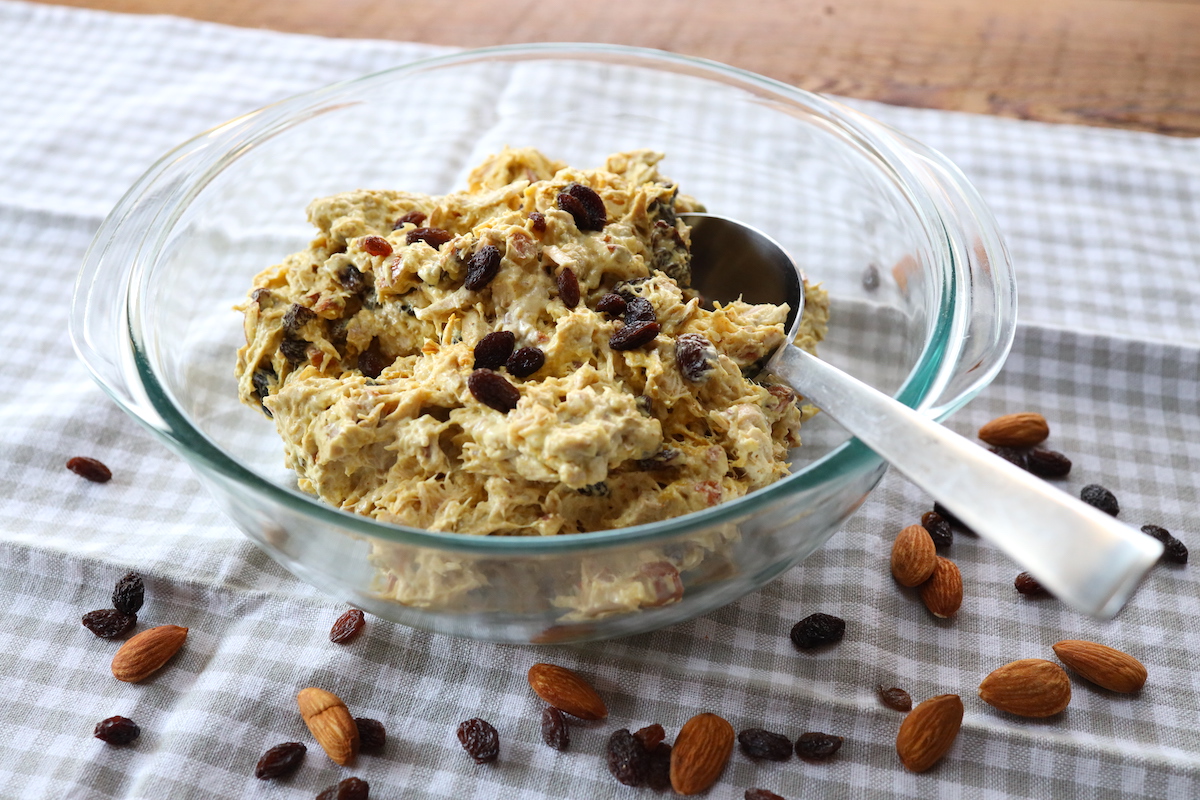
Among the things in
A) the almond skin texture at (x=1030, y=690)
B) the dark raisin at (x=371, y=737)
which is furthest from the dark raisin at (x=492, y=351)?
the almond skin texture at (x=1030, y=690)

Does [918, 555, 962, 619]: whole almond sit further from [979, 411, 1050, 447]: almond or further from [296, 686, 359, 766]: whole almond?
[296, 686, 359, 766]: whole almond

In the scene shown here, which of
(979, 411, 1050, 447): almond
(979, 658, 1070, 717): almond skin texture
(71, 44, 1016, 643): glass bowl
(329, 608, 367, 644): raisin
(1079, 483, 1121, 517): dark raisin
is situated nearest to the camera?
(71, 44, 1016, 643): glass bowl

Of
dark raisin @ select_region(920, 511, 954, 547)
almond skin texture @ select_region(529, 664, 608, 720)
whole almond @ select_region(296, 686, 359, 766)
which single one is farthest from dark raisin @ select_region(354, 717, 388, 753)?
dark raisin @ select_region(920, 511, 954, 547)

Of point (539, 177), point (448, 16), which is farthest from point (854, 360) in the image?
point (448, 16)

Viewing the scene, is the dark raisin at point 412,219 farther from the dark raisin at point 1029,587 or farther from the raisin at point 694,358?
the dark raisin at point 1029,587

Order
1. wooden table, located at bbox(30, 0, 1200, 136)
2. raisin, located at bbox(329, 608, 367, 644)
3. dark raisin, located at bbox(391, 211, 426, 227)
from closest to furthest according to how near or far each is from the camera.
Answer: raisin, located at bbox(329, 608, 367, 644), dark raisin, located at bbox(391, 211, 426, 227), wooden table, located at bbox(30, 0, 1200, 136)
